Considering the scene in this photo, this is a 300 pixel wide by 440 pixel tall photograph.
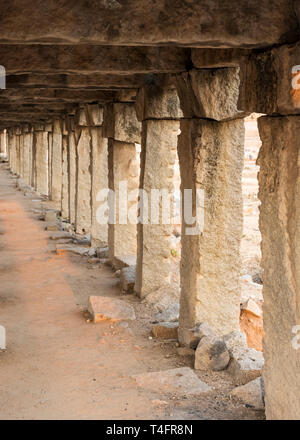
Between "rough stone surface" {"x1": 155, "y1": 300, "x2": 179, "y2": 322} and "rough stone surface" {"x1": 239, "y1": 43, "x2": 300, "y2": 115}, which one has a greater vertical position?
"rough stone surface" {"x1": 239, "y1": 43, "x2": 300, "y2": 115}

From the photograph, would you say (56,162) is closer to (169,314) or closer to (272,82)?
(169,314)

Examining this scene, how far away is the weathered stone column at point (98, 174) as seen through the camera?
12.6 meters

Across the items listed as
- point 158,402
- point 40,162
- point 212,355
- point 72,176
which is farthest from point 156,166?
point 40,162

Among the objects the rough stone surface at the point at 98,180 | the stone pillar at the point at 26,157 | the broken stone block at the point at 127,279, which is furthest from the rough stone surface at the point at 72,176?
the stone pillar at the point at 26,157

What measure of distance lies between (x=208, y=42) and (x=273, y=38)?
1.43 ft

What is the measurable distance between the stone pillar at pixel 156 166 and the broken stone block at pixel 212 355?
2.85m

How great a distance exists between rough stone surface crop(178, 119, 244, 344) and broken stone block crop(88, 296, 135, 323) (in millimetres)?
1307

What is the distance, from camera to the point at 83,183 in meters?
14.6

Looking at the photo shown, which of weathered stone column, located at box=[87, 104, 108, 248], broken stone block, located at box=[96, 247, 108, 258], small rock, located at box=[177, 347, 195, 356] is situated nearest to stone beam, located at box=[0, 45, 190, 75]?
small rock, located at box=[177, 347, 195, 356]

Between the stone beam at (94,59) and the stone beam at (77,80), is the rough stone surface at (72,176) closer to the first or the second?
the stone beam at (77,80)

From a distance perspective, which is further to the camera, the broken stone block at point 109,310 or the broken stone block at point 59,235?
the broken stone block at point 59,235

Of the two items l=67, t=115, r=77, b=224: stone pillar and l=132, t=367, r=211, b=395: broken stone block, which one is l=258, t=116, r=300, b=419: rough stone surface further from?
l=67, t=115, r=77, b=224: stone pillar

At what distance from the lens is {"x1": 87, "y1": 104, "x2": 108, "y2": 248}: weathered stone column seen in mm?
12570

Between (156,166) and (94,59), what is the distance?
8.65 feet
